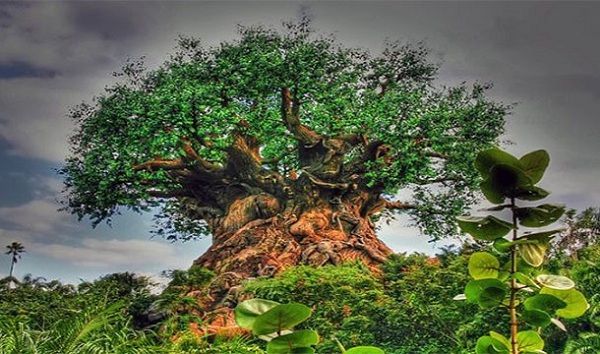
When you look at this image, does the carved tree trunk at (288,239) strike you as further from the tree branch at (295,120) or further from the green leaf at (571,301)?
the green leaf at (571,301)

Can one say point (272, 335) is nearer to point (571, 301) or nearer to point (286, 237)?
point (571, 301)

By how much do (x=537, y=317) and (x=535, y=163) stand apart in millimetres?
131

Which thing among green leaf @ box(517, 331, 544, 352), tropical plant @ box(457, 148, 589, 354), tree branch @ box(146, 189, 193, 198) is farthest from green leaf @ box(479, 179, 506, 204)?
tree branch @ box(146, 189, 193, 198)

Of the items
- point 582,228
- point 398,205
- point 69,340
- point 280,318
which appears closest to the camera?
point 280,318

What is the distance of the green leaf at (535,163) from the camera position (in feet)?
1.80

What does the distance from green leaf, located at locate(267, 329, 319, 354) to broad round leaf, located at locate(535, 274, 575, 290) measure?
0.20 meters

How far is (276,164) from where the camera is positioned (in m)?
11.4

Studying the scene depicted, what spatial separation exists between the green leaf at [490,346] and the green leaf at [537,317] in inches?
1.3

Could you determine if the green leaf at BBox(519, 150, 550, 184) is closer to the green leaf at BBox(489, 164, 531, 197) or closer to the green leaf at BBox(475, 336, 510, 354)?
the green leaf at BBox(489, 164, 531, 197)

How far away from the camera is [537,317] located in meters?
0.58

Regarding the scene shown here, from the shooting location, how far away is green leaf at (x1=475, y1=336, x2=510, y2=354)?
23.4 inches

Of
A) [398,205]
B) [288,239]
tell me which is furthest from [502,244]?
[398,205]

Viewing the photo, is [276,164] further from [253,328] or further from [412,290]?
[253,328]

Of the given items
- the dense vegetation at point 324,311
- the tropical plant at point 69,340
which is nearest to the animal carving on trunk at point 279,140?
the dense vegetation at point 324,311
